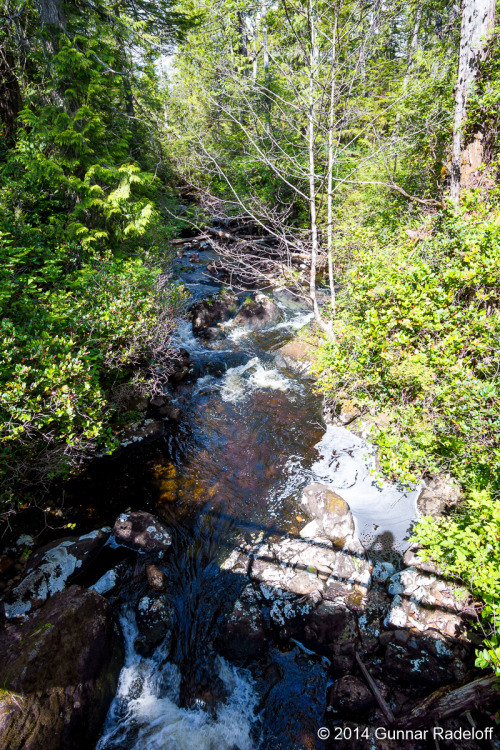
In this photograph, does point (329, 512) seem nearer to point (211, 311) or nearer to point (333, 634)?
point (333, 634)

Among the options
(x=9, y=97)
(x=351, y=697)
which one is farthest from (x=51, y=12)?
(x=351, y=697)

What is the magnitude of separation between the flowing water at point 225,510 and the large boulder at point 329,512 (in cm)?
30

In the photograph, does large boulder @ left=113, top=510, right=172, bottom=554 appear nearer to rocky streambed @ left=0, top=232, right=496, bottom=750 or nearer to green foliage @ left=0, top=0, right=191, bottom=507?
rocky streambed @ left=0, top=232, right=496, bottom=750

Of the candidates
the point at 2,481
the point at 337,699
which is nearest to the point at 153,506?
the point at 2,481

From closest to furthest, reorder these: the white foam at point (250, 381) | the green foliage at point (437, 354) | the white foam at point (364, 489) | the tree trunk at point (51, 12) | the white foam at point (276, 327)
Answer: the green foliage at point (437, 354), the white foam at point (364, 489), the tree trunk at point (51, 12), the white foam at point (250, 381), the white foam at point (276, 327)

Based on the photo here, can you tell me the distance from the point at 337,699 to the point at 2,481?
17.2 feet

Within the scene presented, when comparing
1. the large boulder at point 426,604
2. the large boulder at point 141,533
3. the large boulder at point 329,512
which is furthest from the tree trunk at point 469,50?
the large boulder at point 141,533

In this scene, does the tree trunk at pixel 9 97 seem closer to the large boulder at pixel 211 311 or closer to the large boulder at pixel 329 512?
the large boulder at pixel 211 311

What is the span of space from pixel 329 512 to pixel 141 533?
11.0ft

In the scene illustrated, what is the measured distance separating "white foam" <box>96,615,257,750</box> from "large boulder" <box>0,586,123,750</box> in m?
0.18

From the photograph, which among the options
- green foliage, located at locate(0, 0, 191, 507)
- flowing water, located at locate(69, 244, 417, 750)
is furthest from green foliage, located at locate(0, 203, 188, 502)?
flowing water, located at locate(69, 244, 417, 750)

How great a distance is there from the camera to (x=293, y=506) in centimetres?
629

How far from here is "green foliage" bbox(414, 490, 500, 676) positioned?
3107 mm

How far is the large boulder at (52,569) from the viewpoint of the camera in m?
4.63
